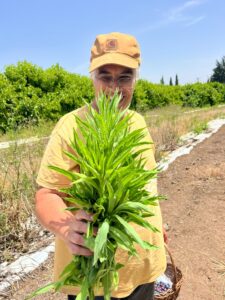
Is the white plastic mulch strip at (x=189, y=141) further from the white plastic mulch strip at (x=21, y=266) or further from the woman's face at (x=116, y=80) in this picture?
the woman's face at (x=116, y=80)

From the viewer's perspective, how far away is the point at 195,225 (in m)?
4.81

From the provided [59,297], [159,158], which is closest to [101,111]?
[59,297]

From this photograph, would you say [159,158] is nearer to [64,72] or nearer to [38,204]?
[38,204]

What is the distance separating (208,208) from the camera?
5.36 m

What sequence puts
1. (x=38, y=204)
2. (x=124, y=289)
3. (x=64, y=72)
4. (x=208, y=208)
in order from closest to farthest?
1. (x=38, y=204)
2. (x=124, y=289)
3. (x=208, y=208)
4. (x=64, y=72)

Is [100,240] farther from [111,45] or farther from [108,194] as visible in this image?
[111,45]

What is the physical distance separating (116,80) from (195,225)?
358 centimetres

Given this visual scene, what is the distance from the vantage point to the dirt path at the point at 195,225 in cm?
347

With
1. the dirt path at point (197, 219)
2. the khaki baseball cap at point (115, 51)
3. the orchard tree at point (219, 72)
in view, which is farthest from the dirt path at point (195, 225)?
the orchard tree at point (219, 72)

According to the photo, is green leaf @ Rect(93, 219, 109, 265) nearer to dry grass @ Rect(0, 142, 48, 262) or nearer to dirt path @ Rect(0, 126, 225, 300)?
dirt path @ Rect(0, 126, 225, 300)

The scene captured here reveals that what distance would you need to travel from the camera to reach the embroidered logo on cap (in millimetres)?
1620

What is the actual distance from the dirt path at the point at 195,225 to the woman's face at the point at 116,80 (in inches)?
88.6

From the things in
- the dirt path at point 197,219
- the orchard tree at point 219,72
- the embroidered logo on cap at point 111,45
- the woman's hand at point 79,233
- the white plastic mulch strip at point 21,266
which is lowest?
the dirt path at point 197,219

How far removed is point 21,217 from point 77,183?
3.23 m
